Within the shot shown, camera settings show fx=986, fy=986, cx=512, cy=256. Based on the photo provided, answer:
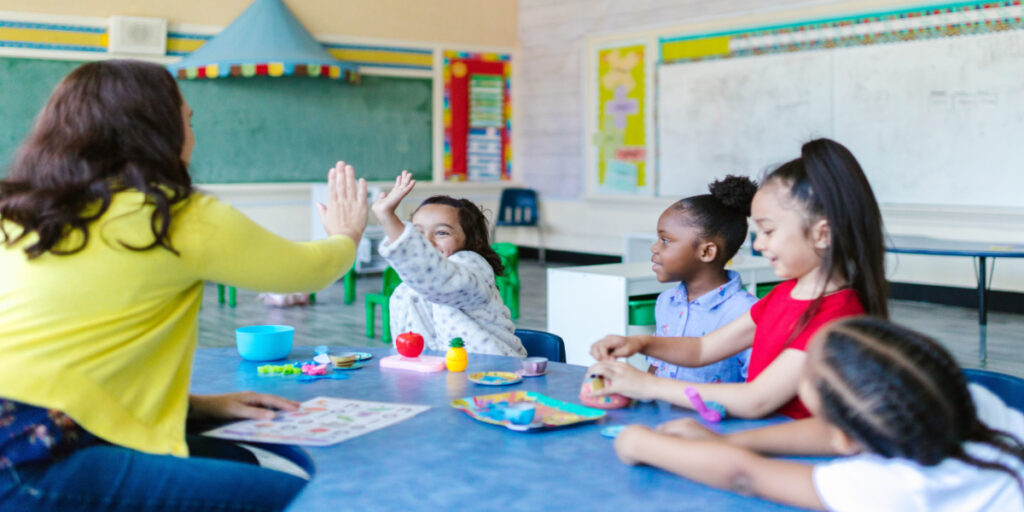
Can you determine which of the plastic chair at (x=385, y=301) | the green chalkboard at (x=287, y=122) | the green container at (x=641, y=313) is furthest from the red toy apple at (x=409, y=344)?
the green chalkboard at (x=287, y=122)

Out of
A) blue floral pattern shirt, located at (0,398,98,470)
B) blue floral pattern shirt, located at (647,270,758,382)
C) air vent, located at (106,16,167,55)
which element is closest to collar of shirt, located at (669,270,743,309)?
blue floral pattern shirt, located at (647,270,758,382)

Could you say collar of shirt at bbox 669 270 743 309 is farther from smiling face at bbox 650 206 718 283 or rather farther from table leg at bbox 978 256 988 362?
table leg at bbox 978 256 988 362

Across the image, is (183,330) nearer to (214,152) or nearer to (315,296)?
(315,296)

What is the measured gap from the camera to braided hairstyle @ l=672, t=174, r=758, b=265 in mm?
2299

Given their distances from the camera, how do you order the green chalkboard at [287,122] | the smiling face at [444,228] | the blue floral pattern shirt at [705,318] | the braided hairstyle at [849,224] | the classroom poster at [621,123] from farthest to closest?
the classroom poster at [621,123] → the green chalkboard at [287,122] → the smiling face at [444,228] → the blue floral pattern shirt at [705,318] → the braided hairstyle at [849,224]

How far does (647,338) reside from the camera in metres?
1.72

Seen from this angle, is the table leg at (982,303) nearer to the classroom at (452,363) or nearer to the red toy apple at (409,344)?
the classroom at (452,363)

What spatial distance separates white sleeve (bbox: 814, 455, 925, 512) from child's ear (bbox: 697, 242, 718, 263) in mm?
1268

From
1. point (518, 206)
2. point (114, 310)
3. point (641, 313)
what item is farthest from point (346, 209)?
point (518, 206)

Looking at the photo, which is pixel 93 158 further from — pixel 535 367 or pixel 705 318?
pixel 705 318

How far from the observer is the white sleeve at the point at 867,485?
0.97m

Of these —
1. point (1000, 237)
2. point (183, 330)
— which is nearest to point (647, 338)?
point (183, 330)

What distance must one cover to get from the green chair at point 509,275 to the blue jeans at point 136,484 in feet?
12.4

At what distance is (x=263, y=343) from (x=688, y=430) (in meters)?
0.94
